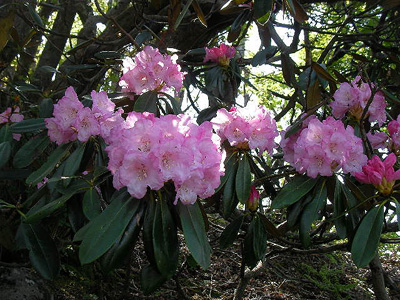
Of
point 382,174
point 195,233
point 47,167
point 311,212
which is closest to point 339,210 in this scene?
point 311,212

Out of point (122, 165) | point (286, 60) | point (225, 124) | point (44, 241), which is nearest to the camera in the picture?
point (122, 165)

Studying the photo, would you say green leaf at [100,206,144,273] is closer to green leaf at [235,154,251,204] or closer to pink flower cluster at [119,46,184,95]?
green leaf at [235,154,251,204]

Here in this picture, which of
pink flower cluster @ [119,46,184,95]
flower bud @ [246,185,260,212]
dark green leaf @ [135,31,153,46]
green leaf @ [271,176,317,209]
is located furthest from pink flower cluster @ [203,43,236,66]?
green leaf @ [271,176,317,209]

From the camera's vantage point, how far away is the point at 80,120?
1234 millimetres

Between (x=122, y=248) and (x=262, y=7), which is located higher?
(x=262, y=7)

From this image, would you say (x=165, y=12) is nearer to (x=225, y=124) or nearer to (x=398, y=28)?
(x=225, y=124)

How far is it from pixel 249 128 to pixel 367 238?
55cm

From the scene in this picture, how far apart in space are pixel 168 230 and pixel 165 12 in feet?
5.90

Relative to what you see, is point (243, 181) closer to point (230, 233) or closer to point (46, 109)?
point (230, 233)

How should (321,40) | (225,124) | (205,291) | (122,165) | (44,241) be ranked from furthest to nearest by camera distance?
(321,40)
(205,291)
(225,124)
(44,241)
(122,165)

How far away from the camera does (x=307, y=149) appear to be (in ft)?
4.29

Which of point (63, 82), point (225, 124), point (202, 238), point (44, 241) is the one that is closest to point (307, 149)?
point (225, 124)

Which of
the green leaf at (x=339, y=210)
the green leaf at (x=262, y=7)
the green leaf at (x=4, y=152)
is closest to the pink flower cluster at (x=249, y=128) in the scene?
the green leaf at (x=339, y=210)

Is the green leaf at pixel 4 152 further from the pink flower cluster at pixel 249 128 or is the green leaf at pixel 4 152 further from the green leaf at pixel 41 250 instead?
the pink flower cluster at pixel 249 128
